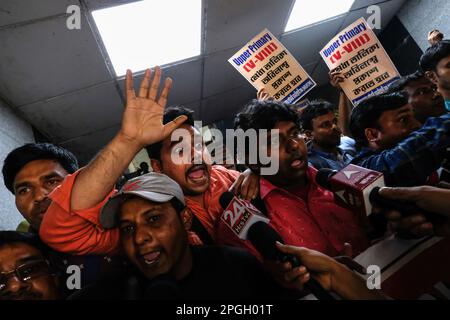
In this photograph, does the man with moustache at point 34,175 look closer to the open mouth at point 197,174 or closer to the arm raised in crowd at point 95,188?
the arm raised in crowd at point 95,188

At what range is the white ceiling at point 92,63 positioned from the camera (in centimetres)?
262

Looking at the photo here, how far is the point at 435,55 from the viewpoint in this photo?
240 centimetres

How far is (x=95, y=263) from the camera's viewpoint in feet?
4.92

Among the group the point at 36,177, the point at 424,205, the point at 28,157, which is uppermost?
the point at 28,157

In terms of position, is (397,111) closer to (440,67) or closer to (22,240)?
(440,67)

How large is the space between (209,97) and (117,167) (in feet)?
12.5

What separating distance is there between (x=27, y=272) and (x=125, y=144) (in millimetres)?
729

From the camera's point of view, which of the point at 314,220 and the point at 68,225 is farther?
the point at 314,220

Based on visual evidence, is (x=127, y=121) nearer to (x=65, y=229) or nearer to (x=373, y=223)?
(x=65, y=229)

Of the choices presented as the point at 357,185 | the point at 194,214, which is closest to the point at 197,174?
the point at 194,214

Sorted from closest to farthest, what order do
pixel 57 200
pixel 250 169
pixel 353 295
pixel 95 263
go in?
pixel 353 295
pixel 57 200
pixel 95 263
pixel 250 169

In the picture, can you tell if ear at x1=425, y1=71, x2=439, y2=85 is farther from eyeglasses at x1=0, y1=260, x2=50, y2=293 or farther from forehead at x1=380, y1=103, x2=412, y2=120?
eyeglasses at x1=0, y1=260, x2=50, y2=293

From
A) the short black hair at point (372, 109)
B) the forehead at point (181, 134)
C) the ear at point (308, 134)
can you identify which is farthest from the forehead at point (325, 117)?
the forehead at point (181, 134)
